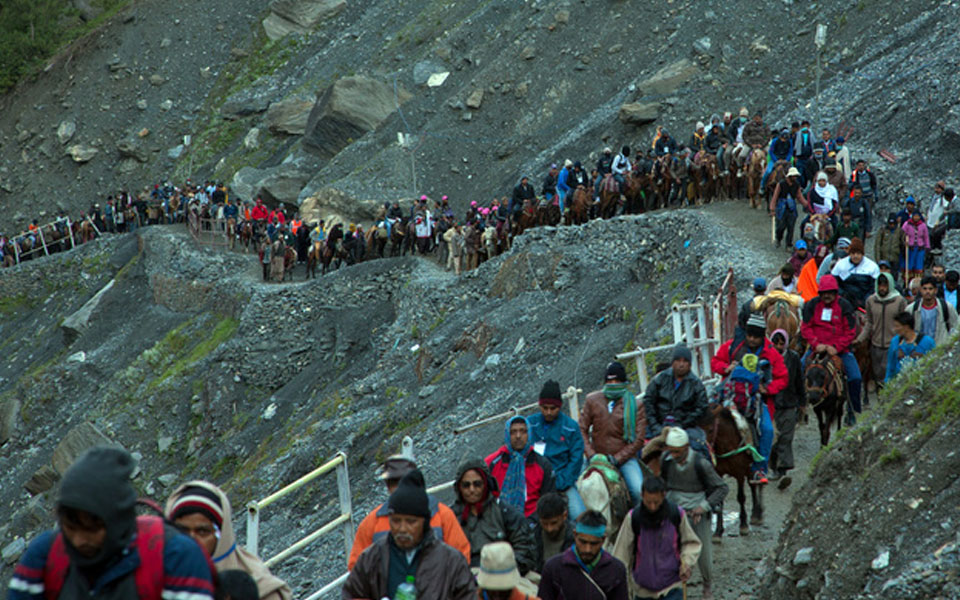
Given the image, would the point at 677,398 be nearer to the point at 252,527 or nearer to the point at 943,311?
the point at 252,527

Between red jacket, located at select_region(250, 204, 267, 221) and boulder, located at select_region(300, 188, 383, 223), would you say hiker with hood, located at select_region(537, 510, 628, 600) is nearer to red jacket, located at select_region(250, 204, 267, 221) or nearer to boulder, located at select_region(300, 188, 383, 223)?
boulder, located at select_region(300, 188, 383, 223)

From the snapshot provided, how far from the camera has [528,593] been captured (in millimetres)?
5969

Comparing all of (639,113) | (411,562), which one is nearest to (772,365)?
(411,562)

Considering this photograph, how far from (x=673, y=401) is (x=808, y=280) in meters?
6.98

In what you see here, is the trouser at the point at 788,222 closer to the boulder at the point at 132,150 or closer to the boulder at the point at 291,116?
the boulder at the point at 291,116

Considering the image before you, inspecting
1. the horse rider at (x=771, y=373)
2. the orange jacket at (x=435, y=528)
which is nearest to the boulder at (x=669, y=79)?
the horse rider at (x=771, y=373)

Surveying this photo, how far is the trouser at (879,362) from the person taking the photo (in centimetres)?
1297

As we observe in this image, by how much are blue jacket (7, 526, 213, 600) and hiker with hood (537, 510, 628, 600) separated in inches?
121

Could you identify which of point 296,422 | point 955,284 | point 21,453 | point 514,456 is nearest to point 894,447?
point 514,456

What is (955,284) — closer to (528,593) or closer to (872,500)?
(872,500)

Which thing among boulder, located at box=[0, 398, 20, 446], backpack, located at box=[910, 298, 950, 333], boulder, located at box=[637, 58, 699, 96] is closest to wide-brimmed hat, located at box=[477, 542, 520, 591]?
backpack, located at box=[910, 298, 950, 333]

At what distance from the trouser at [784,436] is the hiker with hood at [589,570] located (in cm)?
486

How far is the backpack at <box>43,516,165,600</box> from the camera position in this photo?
3.73 meters

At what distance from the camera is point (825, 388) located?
11.6 m
